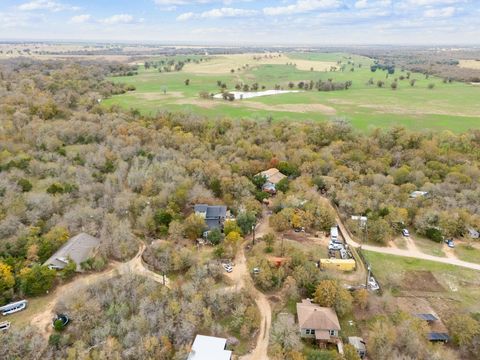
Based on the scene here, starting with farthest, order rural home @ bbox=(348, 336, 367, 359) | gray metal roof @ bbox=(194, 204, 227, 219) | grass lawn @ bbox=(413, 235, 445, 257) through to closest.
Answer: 1. gray metal roof @ bbox=(194, 204, 227, 219)
2. grass lawn @ bbox=(413, 235, 445, 257)
3. rural home @ bbox=(348, 336, 367, 359)

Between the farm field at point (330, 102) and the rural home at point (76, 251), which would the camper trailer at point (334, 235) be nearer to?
the rural home at point (76, 251)

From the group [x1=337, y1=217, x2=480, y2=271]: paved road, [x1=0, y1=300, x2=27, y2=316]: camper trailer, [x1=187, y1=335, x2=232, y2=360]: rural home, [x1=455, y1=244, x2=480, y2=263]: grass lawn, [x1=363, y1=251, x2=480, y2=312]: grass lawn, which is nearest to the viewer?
[x1=187, y1=335, x2=232, y2=360]: rural home

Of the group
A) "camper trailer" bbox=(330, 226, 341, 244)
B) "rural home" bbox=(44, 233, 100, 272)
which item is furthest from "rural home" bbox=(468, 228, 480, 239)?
"rural home" bbox=(44, 233, 100, 272)

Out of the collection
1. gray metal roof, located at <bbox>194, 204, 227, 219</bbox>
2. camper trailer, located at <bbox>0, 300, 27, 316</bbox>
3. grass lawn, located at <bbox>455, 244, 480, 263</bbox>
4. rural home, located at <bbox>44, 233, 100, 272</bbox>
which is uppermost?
gray metal roof, located at <bbox>194, 204, 227, 219</bbox>

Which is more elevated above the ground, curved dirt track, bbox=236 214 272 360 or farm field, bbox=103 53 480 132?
farm field, bbox=103 53 480 132

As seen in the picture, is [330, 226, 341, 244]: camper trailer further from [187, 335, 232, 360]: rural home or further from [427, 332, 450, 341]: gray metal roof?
[187, 335, 232, 360]: rural home

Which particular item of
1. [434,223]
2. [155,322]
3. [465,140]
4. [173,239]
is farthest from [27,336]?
[465,140]

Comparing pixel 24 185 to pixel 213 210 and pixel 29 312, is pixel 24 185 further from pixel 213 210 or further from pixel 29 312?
pixel 213 210
